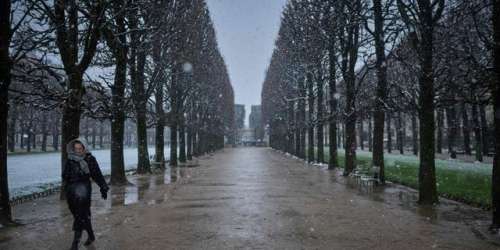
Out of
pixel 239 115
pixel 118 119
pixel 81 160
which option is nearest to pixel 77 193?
pixel 81 160

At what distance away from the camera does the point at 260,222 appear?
1065 centimetres

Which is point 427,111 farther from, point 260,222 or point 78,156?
point 78,156

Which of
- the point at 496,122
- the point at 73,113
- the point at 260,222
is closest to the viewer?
the point at 496,122

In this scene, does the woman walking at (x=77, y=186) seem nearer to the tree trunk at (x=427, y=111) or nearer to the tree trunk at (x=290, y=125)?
the tree trunk at (x=427, y=111)

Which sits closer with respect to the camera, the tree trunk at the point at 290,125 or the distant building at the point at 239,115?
the tree trunk at the point at 290,125

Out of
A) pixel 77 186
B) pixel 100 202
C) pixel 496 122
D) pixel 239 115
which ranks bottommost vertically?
pixel 100 202

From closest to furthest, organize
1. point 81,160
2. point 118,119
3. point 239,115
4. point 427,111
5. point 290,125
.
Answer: point 81,160, point 427,111, point 118,119, point 290,125, point 239,115

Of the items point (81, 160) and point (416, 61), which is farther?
point (416, 61)

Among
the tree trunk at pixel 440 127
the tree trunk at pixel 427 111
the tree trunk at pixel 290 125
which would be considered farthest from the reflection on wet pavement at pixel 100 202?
the tree trunk at pixel 290 125

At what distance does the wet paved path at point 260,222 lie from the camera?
8633mm

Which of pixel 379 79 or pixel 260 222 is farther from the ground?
pixel 379 79

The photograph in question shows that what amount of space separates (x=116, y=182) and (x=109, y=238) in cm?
1117

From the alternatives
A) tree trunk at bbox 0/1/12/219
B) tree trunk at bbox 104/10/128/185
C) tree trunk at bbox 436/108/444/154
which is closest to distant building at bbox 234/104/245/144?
tree trunk at bbox 436/108/444/154

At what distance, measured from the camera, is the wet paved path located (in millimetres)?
8633
